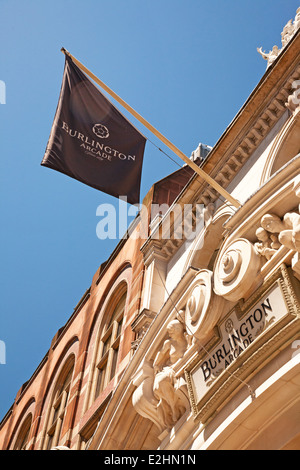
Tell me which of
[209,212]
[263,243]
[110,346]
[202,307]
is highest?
[263,243]

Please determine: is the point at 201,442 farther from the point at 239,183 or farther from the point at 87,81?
the point at 87,81

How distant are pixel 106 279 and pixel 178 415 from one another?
399 inches

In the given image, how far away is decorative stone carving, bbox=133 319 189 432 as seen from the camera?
36.6 ft

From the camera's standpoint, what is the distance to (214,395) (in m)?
9.91

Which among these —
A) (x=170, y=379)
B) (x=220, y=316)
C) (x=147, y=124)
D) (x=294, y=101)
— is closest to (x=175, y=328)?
(x=170, y=379)

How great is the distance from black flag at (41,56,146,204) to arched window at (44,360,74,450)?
955 cm

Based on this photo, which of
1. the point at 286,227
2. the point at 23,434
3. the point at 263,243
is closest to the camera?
the point at 286,227

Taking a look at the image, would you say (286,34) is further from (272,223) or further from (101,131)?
(272,223)

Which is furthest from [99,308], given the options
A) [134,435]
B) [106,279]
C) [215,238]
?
[134,435]

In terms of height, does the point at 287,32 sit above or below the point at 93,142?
above

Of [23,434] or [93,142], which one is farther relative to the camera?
[23,434]

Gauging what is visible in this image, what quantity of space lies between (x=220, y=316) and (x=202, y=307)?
1.26ft

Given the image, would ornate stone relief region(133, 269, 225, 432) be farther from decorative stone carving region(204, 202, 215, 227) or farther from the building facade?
→ decorative stone carving region(204, 202, 215, 227)

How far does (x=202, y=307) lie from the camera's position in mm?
10781
